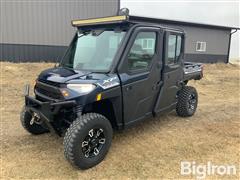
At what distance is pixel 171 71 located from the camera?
17.7 ft

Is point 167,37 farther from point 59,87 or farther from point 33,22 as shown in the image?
point 33,22

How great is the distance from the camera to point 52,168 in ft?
12.8

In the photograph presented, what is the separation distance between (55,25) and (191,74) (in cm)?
937

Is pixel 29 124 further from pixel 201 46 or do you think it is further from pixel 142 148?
pixel 201 46

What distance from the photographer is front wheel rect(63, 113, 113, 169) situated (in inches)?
143

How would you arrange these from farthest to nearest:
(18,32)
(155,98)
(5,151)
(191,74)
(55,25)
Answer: (55,25), (18,32), (191,74), (155,98), (5,151)

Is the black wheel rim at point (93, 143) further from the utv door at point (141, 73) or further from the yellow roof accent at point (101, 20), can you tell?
the yellow roof accent at point (101, 20)

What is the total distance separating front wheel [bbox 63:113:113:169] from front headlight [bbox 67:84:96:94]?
0.35 meters

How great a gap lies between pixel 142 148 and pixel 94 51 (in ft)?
6.08

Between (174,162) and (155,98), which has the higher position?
(155,98)

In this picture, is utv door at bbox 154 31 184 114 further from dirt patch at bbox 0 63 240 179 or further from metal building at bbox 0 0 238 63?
metal building at bbox 0 0 238 63

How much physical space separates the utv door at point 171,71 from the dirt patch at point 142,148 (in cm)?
58

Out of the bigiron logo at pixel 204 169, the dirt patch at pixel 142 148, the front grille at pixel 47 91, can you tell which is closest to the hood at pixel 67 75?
the front grille at pixel 47 91

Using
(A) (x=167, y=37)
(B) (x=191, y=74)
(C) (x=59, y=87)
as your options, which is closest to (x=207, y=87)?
(B) (x=191, y=74)
